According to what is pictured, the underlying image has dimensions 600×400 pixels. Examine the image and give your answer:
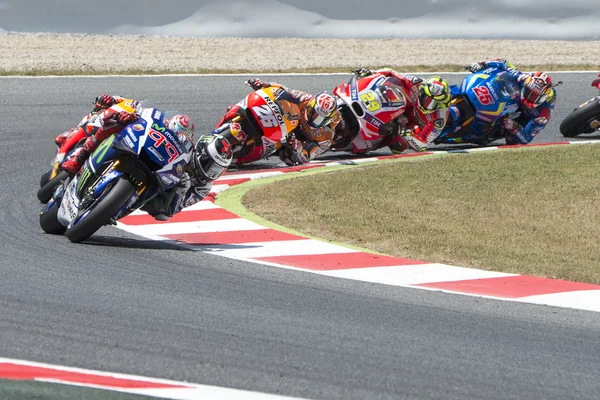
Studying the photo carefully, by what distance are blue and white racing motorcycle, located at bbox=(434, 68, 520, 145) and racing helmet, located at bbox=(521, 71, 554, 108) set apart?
0.10m

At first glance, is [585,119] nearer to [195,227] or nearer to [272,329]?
[195,227]

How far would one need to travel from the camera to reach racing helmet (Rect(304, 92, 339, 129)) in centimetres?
1180

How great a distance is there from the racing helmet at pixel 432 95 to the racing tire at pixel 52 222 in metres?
5.70

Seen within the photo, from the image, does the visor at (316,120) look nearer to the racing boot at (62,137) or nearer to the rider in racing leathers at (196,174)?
the racing boot at (62,137)

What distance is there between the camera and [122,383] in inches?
172

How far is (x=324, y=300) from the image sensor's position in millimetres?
6086

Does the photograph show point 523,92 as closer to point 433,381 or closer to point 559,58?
point 559,58

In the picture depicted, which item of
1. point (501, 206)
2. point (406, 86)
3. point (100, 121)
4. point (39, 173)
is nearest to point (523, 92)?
point (406, 86)

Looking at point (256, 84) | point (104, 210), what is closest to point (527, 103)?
point (256, 84)

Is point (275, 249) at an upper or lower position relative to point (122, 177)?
lower

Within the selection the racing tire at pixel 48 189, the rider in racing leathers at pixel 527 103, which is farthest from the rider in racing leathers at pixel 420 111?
the racing tire at pixel 48 189

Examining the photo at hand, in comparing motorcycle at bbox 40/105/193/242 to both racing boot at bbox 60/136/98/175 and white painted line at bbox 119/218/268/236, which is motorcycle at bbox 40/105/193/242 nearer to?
racing boot at bbox 60/136/98/175

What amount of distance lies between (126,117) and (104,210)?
78 centimetres

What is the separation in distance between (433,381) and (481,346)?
658mm
